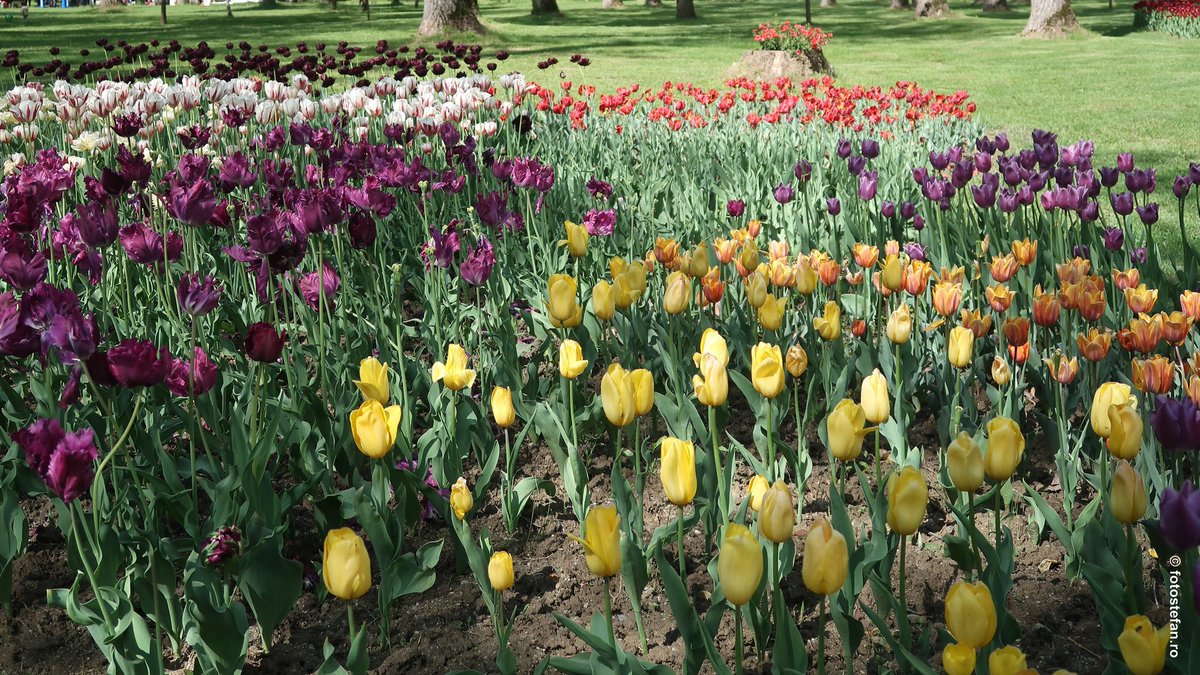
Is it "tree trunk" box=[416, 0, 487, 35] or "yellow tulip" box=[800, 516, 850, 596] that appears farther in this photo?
"tree trunk" box=[416, 0, 487, 35]

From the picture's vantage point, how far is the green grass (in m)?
11.3

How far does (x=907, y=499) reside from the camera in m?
1.62

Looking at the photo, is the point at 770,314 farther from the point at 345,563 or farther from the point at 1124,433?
the point at 345,563

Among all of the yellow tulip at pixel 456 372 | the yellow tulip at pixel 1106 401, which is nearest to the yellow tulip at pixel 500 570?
the yellow tulip at pixel 456 372

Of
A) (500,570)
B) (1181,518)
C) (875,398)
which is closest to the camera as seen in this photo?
(1181,518)

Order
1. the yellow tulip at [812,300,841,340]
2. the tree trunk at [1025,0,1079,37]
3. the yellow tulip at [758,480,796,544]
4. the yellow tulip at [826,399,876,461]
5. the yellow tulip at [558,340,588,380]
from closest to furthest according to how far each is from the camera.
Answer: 1. the yellow tulip at [758,480,796,544]
2. the yellow tulip at [826,399,876,461]
3. the yellow tulip at [558,340,588,380]
4. the yellow tulip at [812,300,841,340]
5. the tree trunk at [1025,0,1079,37]

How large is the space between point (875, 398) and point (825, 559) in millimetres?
688

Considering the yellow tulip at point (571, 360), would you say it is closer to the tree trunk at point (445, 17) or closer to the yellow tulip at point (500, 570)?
the yellow tulip at point (500, 570)

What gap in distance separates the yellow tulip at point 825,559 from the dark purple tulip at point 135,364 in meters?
1.26

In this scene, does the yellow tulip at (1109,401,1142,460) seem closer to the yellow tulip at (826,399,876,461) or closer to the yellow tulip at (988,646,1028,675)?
the yellow tulip at (826,399,876,461)

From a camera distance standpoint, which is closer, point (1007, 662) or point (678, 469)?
point (1007, 662)

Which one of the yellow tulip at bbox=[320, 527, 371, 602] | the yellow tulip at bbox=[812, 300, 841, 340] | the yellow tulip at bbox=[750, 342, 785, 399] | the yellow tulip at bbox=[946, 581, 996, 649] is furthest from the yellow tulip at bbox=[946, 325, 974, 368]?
the yellow tulip at bbox=[320, 527, 371, 602]

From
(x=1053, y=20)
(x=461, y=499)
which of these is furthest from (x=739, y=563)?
(x=1053, y=20)

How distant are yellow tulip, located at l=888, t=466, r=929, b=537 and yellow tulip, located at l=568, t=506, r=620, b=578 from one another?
433 mm
